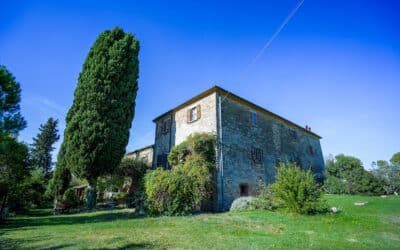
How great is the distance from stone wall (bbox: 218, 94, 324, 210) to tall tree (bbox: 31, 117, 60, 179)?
32838 millimetres

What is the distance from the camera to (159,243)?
5531mm

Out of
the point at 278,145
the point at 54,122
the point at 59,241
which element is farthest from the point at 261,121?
the point at 54,122

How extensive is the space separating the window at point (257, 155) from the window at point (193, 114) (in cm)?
491

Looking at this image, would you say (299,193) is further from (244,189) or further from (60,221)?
(60,221)

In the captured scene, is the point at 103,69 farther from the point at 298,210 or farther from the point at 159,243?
the point at 298,210

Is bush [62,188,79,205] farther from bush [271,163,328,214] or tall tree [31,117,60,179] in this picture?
tall tree [31,117,60,179]

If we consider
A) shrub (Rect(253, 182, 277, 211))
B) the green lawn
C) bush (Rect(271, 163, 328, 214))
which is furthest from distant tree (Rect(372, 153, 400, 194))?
the green lawn

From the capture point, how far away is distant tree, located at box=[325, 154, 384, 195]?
2197 cm

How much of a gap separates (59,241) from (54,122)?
39996 millimetres

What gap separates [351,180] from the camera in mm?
22453

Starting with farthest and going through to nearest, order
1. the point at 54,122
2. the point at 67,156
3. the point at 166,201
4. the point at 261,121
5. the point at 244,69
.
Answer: the point at 54,122
the point at 261,121
the point at 67,156
the point at 166,201
the point at 244,69

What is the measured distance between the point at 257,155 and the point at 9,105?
1600 centimetres

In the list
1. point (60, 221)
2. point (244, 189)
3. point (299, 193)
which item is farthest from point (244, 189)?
point (60, 221)

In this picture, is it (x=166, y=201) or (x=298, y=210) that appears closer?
(x=298, y=210)
